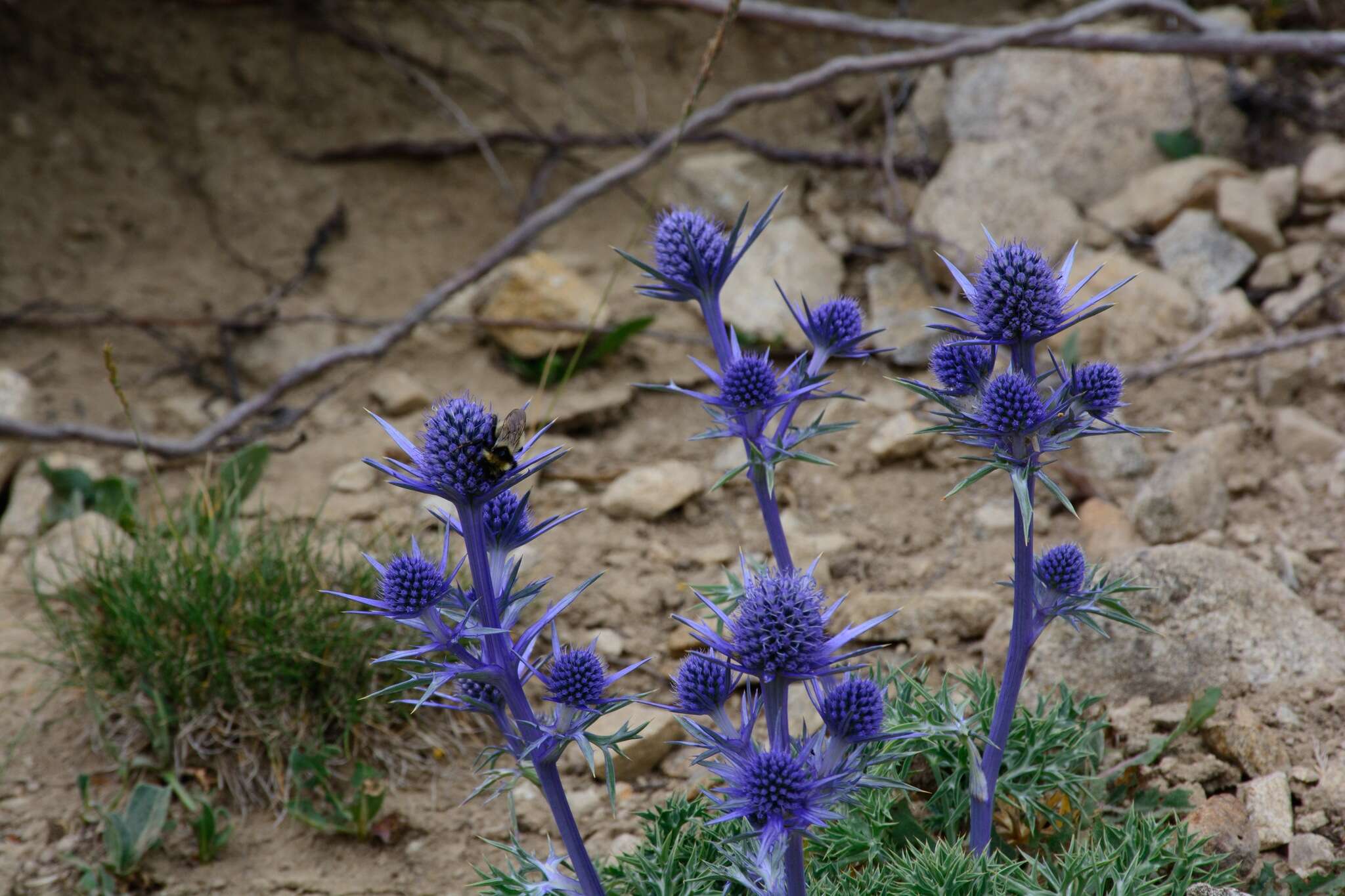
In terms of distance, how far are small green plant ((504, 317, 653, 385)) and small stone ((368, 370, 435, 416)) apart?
470 millimetres

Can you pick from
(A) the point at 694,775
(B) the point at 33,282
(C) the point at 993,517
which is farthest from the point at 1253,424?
(B) the point at 33,282

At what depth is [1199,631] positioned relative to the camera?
3.21 m

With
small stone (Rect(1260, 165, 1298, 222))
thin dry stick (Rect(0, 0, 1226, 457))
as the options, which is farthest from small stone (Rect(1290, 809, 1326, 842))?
thin dry stick (Rect(0, 0, 1226, 457))

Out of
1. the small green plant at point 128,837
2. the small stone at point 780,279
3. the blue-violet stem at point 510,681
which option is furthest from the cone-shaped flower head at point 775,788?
the small stone at point 780,279

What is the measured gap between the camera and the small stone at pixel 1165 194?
528 centimetres

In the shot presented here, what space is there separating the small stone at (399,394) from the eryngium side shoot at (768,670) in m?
3.00

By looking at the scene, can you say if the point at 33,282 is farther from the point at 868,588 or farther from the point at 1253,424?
the point at 1253,424

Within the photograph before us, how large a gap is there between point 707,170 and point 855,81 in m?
1.14

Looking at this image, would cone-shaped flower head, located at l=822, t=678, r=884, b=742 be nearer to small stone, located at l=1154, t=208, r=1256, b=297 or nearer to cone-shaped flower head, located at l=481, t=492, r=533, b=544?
cone-shaped flower head, located at l=481, t=492, r=533, b=544

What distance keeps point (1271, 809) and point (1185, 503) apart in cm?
149

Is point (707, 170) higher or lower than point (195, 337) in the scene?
higher

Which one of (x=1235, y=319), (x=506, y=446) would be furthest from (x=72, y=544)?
(x=1235, y=319)

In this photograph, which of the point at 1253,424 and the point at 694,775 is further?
the point at 1253,424

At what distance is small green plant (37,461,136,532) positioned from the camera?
180 inches
